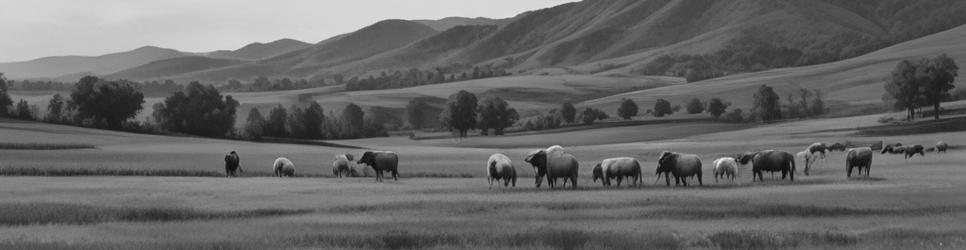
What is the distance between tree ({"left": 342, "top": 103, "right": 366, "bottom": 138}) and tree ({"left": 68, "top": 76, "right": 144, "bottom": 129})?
4700 centimetres

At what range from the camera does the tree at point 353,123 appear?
5817 inches

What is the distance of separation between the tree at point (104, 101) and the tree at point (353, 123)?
47.0 m

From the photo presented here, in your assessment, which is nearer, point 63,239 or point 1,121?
point 63,239

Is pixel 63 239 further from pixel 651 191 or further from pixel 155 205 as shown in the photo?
pixel 651 191

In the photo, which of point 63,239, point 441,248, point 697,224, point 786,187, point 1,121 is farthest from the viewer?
point 1,121

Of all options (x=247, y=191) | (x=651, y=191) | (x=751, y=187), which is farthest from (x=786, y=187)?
(x=247, y=191)

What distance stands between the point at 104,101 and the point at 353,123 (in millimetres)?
63491

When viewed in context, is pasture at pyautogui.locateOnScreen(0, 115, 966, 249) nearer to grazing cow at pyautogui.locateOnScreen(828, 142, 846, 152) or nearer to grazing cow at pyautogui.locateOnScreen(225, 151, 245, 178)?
grazing cow at pyautogui.locateOnScreen(225, 151, 245, 178)

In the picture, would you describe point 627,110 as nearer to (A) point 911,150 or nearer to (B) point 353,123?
(B) point 353,123

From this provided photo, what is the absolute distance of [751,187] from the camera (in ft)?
121

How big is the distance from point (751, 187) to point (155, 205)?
22.1m

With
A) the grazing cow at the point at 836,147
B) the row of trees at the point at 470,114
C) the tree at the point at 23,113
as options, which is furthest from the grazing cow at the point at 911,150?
the tree at the point at 23,113

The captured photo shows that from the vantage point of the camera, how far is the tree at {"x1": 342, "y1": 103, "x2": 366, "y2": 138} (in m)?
148

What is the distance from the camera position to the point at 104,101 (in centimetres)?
10031
